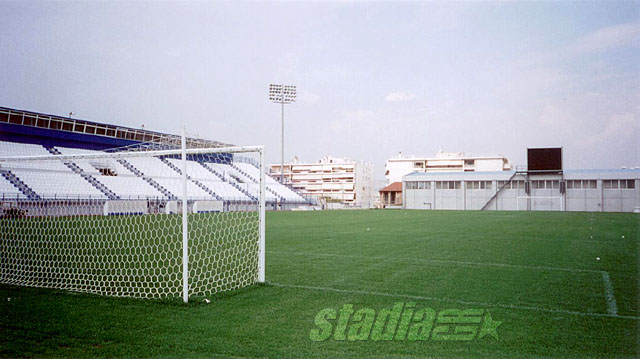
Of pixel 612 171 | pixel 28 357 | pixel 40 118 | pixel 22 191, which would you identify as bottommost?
pixel 28 357

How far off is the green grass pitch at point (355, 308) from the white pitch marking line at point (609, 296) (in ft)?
0.08

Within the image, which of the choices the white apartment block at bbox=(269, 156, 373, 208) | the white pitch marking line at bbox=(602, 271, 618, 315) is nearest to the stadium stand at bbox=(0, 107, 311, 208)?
the white pitch marking line at bbox=(602, 271, 618, 315)

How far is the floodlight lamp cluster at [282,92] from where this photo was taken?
160 ft

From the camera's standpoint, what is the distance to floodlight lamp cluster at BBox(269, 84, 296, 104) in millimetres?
48906

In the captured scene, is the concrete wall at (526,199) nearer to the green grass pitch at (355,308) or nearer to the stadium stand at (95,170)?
the stadium stand at (95,170)

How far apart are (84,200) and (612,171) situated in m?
42.2

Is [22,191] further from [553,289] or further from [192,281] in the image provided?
[553,289]

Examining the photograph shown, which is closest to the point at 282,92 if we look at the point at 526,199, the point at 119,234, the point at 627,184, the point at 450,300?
the point at 526,199

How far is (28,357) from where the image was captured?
3.49 m

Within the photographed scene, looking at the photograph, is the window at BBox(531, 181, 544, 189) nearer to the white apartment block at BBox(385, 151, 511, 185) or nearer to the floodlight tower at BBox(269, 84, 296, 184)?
the floodlight tower at BBox(269, 84, 296, 184)

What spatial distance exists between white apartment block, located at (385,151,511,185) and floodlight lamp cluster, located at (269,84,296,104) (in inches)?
1761

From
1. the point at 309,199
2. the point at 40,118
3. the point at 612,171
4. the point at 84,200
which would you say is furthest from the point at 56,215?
the point at 612,171

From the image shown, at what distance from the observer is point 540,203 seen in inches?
1638

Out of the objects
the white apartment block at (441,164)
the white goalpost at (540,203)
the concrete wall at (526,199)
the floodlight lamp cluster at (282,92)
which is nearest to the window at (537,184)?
the concrete wall at (526,199)
